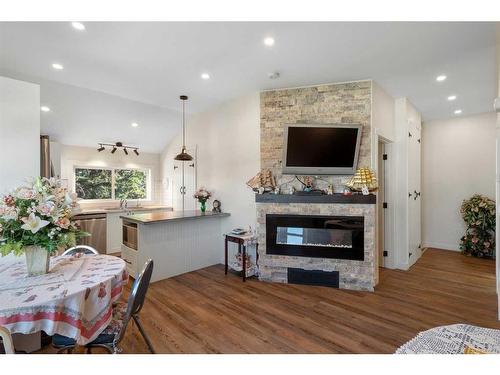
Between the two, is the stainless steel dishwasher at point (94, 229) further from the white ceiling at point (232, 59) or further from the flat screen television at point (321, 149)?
the flat screen television at point (321, 149)

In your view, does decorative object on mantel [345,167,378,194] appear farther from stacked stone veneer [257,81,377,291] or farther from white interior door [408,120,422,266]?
white interior door [408,120,422,266]

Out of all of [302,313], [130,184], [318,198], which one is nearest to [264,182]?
[318,198]

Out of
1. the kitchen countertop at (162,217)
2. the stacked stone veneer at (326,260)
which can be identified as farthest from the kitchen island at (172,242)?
the stacked stone veneer at (326,260)

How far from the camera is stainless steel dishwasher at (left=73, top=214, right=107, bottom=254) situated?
A: 4.83 metres

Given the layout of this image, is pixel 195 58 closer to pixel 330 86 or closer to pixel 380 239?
pixel 330 86

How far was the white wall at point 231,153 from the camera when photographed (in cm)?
410

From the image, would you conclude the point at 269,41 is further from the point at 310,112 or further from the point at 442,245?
the point at 442,245

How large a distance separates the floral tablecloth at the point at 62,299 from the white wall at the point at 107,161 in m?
3.72

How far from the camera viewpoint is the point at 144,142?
5.94 m

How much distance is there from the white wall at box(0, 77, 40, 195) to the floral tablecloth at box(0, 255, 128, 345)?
1217 millimetres

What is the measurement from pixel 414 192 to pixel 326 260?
2.27 metres

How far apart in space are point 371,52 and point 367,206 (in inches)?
68.6

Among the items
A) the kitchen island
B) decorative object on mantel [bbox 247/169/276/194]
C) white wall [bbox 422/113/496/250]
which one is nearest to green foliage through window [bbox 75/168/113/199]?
the kitchen island
